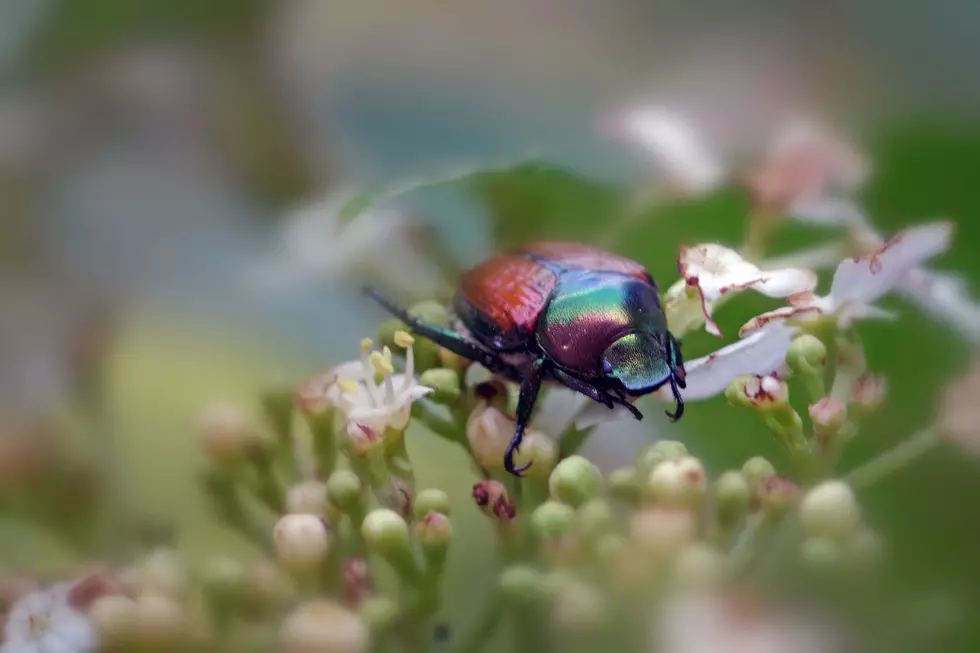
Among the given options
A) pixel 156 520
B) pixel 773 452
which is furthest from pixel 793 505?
pixel 156 520

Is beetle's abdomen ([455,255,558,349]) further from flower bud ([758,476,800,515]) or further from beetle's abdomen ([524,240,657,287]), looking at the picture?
flower bud ([758,476,800,515])

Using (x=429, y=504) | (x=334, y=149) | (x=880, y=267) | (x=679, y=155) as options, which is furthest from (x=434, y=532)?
(x=334, y=149)

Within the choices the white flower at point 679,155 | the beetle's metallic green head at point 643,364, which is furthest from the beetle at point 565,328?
the white flower at point 679,155

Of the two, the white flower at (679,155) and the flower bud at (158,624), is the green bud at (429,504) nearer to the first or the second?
Result: the flower bud at (158,624)

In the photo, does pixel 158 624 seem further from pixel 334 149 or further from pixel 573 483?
pixel 334 149


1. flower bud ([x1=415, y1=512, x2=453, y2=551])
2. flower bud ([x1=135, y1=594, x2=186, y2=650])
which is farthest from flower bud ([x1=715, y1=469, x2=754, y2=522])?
flower bud ([x1=135, y1=594, x2=186, y2=650])

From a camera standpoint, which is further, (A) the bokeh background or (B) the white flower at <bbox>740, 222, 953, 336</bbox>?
(A) the bokeh background

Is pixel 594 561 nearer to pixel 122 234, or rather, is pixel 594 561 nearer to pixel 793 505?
pixel 793 505
